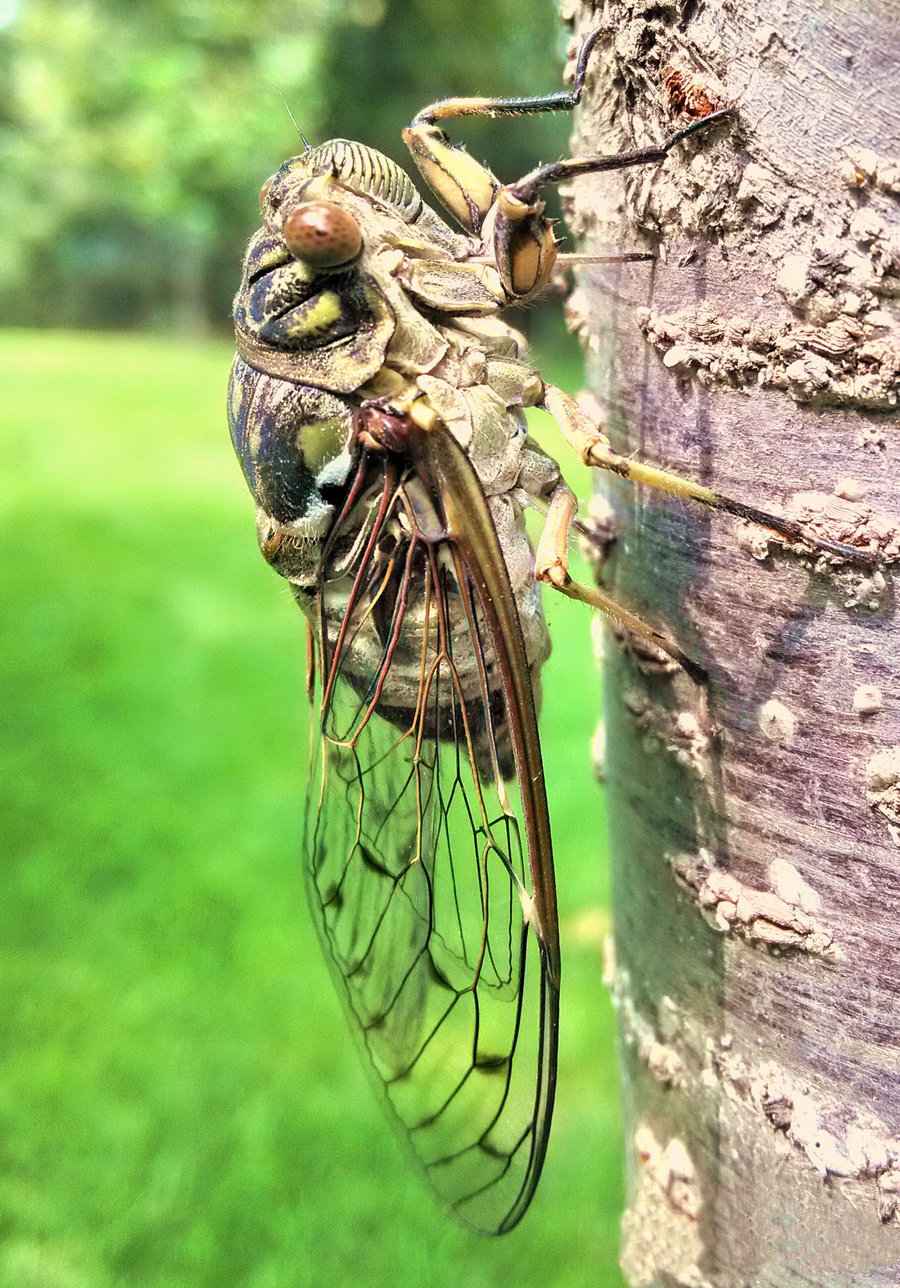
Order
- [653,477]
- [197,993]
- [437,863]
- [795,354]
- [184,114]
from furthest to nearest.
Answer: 1. [184,114]
2. [197,993]
3. [437,863]
4. [653,477]
5. [795,354]

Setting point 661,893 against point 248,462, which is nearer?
point 661,893

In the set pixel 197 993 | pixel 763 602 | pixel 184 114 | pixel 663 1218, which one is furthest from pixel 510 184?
pixel 184 114

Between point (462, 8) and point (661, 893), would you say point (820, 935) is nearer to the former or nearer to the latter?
point (661, 893)

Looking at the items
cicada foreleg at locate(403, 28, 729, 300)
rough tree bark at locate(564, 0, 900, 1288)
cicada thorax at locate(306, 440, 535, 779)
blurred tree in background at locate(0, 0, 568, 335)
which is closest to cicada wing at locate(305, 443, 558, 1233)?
cicada thorax at locate(306, 440, 535, 779)

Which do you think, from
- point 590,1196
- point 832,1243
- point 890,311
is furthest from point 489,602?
point 590,1196

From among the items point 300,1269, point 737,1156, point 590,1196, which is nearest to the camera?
point 737,1156

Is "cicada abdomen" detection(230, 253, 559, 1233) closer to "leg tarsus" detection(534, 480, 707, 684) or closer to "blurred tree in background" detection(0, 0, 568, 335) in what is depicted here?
"leg tarsus" detection(534, 480, 707, 684)

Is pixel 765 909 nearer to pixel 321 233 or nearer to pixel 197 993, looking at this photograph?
pixel 321 233

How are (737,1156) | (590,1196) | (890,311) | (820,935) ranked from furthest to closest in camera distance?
1. (590,1196)
2. (737,1156)
3. (820,935)
4. (890,311)
